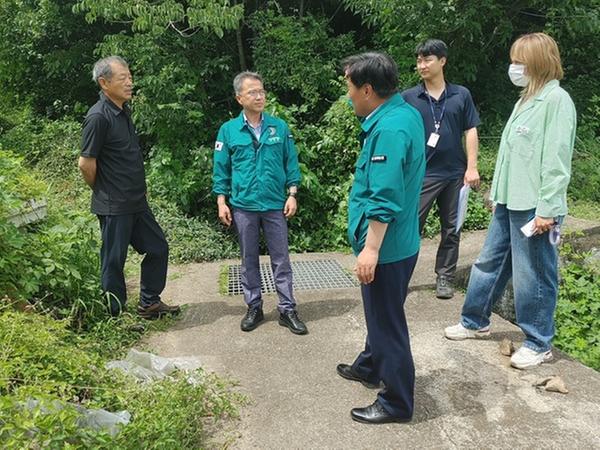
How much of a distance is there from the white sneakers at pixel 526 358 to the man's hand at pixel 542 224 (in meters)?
0.79

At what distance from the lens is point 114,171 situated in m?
3.65

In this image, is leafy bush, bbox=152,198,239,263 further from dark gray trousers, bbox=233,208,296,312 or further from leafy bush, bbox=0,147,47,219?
dark gray trousers, bbox=233,208,296,312

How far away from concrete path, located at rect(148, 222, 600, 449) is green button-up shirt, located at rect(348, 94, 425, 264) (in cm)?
91

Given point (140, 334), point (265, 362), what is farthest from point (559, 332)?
point (140, 334)

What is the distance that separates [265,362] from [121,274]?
1.27 metres

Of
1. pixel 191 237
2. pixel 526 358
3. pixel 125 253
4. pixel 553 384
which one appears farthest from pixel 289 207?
pixel 191 237

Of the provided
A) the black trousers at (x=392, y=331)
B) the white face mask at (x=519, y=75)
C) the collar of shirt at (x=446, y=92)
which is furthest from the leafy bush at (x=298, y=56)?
the black trousers at (x=392, y=331)

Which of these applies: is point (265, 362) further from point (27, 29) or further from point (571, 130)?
point (27, 29)

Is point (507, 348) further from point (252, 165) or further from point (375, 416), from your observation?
point (252, 165)

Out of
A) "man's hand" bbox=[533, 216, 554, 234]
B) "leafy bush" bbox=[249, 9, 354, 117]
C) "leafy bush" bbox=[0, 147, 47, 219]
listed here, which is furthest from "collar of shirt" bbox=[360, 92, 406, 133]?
"leafy bush" bbox=[249, 9, 354, 117]

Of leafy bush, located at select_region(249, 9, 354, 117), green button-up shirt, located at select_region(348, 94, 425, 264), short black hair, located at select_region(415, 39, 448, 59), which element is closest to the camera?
green button-up shirt, located at select_region(348, 94, 425, 264)

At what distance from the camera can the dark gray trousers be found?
3.85 meters

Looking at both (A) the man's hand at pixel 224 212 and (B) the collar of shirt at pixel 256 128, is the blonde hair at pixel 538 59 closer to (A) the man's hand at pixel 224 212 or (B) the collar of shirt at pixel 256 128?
(B) the collar of shirt at pixel 256 128

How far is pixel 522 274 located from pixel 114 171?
2.80 meters
